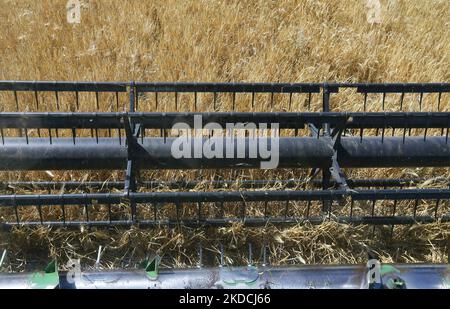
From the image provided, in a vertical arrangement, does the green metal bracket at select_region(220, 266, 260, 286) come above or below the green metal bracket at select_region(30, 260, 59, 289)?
below

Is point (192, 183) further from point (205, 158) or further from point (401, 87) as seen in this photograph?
point (401, 87)

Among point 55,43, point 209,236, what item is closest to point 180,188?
point 209,236

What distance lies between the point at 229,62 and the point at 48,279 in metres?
3.04

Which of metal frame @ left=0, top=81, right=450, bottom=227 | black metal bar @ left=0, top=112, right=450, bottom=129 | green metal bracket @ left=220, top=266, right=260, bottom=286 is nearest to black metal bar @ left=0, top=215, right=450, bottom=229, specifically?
metal frame @ left=0, top=81, right=450, bottom=227

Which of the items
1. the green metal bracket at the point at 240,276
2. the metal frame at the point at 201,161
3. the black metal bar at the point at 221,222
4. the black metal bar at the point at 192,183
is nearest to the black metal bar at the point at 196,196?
the metal frame at the point at 201,161

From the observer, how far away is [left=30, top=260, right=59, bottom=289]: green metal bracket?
1934 mm

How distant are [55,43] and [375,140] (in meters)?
3.28

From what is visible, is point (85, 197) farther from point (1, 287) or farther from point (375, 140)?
point (375, 140)

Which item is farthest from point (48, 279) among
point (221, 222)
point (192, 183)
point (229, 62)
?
point (229, 62)

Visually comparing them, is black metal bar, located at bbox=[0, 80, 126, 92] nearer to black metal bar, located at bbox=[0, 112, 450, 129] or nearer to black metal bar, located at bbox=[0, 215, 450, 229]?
black metal bar, located at bbox=[0, 112, 450, 129]

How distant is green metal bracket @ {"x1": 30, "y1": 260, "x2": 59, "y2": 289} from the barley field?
2.44 feet

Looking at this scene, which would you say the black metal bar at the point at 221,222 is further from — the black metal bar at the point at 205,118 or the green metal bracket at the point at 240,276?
the green metal bracket at the point at 240,276

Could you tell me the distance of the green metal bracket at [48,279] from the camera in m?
1.93

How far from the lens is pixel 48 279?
1.95 metres
